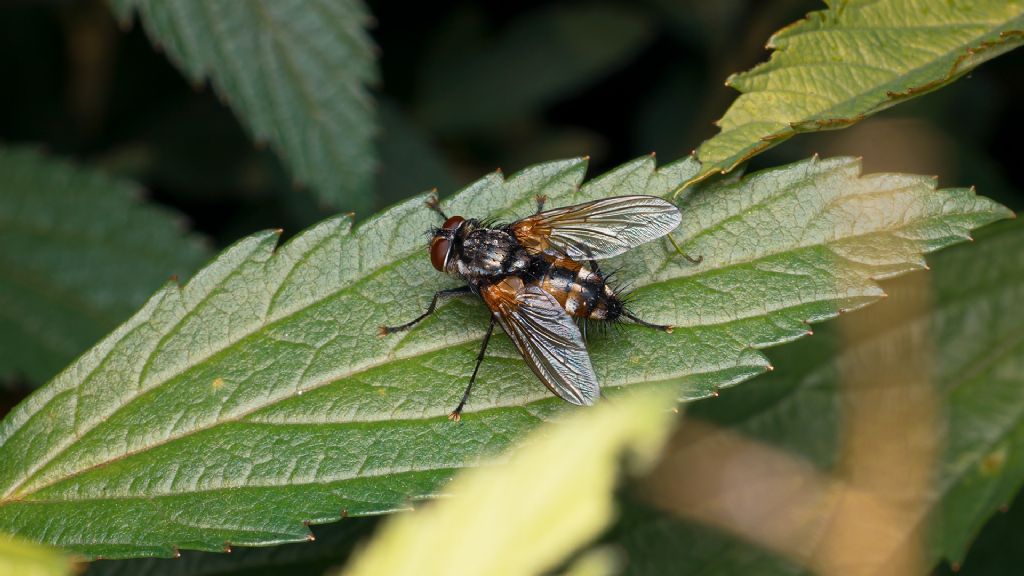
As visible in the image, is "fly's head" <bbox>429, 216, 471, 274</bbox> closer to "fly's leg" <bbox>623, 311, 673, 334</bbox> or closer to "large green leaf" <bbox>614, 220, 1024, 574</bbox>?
"fly's leg" <bbox>623, 311, 673, 334</bbox>

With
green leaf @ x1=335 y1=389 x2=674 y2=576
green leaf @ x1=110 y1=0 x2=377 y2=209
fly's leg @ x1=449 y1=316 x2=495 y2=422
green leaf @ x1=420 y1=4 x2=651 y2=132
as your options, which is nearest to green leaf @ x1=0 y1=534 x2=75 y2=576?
green leaf @ x1=335 y1=389 x2=674 y2=576

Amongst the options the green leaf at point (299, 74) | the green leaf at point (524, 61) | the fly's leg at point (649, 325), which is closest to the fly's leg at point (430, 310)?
the fly's leg at point (649, 325)

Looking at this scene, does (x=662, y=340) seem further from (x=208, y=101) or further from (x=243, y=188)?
(x=208, y=101)

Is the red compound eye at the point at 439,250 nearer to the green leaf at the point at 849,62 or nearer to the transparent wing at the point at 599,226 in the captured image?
the transparent wing at the point at 599,226

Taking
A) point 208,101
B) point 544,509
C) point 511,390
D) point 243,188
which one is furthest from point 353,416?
point 208,101

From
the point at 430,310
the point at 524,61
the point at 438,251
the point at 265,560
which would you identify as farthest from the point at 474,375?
the point at 524,61

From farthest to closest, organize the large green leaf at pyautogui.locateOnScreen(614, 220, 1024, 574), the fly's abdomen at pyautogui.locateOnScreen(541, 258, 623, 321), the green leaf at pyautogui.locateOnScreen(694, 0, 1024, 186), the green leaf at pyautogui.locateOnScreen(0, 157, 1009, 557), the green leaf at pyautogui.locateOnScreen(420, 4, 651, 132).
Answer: the green leaf at pyautogui.locateOnScreen(420, 4, 651, 132), the large green leaf at pyautogui.locateOnScreen(614, 220, 1024, 574), the fly's abdomen at pyautogui.locateOnScreen(541, 258, 623, 321), the green leaf at pyautogui.locateOnScreen(694, 0, 1024, 186), the green leaf at pyautogui.locateOnScreen(0, 157, 1009, 557)
